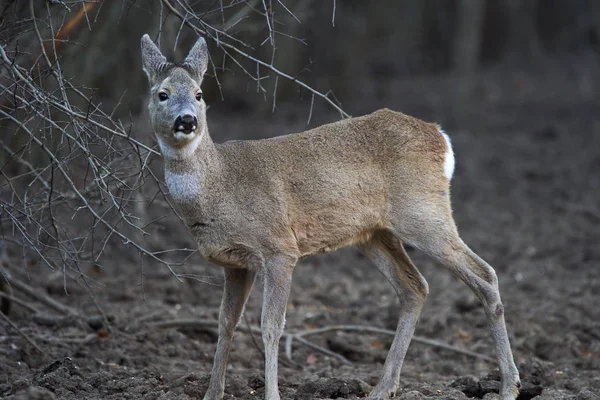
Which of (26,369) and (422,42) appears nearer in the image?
(26,369)

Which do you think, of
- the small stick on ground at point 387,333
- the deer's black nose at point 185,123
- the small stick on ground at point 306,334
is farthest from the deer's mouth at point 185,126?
the small stick on ground at point 387,333

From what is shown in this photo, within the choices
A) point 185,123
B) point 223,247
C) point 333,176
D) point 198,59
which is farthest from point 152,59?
point 333,176

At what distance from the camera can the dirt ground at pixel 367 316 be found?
7109 mm

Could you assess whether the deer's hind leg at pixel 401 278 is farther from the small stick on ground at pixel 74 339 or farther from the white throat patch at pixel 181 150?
the small stick on ground at pixel 74 339

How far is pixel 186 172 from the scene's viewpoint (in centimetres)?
666

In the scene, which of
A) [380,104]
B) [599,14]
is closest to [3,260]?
[380,104]

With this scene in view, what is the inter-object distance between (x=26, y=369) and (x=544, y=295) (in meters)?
5.78

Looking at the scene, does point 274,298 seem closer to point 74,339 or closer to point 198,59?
point 198,59

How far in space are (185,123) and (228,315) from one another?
1440 millimetres

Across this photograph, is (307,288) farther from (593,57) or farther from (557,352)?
(593,57)

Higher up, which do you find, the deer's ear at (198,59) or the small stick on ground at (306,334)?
the deer's ear at (198,59)

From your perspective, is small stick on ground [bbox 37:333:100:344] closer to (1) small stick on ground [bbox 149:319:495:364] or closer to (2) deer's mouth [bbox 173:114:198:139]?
(1) small stick on ground [bbox 149:319:495:364]

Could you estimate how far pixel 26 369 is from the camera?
7469 mm

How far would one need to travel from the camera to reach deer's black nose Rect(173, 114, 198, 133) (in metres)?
6.41
